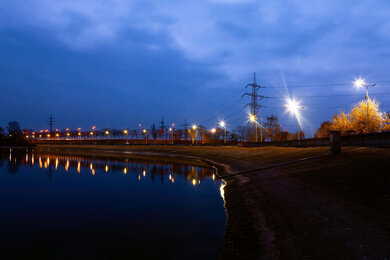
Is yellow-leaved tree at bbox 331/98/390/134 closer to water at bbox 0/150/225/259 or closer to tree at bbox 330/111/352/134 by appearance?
tree at bbox 330/111/352/134

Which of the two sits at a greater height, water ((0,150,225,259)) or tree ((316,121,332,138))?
tree ((316,121,332,138))

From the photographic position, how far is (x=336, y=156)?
26328 millimetres

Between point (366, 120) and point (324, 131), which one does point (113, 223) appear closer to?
point (366, 120)

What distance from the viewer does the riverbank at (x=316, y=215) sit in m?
8.98

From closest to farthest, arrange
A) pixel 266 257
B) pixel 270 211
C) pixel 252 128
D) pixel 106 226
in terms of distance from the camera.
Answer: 1. pixel 266 257
2. pixel 270 211
3. pixel 106 226
4. pixel 252 128

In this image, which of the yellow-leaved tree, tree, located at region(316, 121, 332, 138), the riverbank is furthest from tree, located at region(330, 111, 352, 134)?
the riverbank

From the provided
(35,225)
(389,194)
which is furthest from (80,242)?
(389,194)

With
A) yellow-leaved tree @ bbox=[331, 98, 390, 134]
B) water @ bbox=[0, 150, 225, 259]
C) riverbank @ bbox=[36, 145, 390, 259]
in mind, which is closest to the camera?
riverbank @ bbox=[36, 145, 390, 259]

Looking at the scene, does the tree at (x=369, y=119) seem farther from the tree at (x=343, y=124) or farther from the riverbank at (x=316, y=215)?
the riverbank at (x=316, y=215)

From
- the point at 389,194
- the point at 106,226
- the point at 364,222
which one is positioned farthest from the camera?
Result: the point at 106,226

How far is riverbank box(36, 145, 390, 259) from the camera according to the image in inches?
354

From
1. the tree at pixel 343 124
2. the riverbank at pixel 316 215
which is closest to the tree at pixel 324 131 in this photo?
the tree at pixel 343 124

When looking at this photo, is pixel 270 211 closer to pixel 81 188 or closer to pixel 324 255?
pixel 324 255

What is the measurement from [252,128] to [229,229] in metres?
94.9
